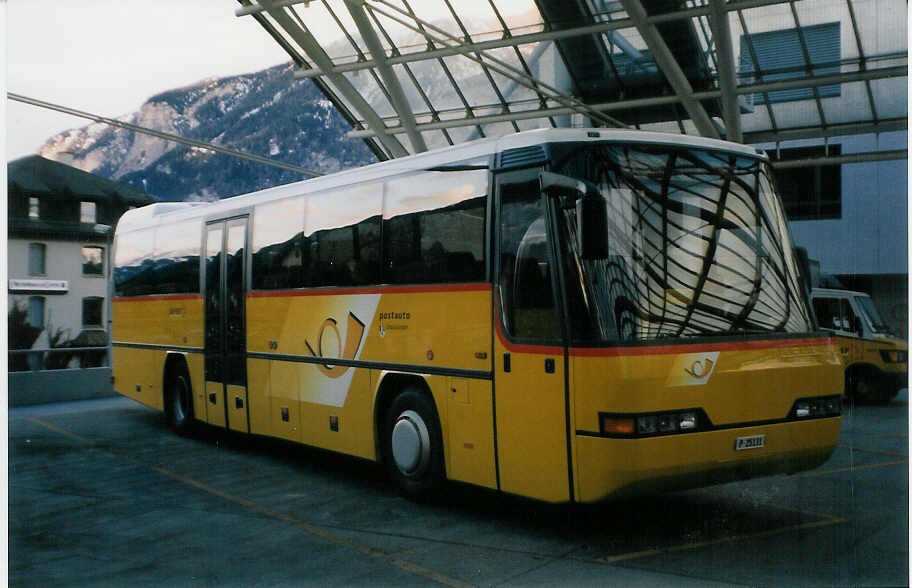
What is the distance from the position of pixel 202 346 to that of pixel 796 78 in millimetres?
12159

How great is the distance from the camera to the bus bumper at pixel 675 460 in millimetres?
6457

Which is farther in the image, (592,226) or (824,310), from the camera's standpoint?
(824,310)

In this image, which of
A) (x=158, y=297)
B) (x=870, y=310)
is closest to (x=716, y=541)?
(x=870, y=310)

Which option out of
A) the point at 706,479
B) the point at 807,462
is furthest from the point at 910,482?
the point at 706,479

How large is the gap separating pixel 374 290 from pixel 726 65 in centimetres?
1227

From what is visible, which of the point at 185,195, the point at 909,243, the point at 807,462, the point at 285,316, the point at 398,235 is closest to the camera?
the point at 909,243

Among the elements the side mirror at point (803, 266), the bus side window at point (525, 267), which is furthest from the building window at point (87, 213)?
the side mirror at point (803, 266)

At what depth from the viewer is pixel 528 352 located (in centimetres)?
706

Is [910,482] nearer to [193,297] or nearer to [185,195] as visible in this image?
[193,297]

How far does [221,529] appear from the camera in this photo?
7750mm

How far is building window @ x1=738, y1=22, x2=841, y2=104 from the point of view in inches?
656

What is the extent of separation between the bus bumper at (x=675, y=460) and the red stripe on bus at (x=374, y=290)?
1.72 meters

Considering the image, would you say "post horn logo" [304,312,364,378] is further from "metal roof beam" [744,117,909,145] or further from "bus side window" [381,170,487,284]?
"metal roof beam" [744,117,909,145]

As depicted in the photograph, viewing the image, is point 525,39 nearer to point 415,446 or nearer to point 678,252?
point 415,446
